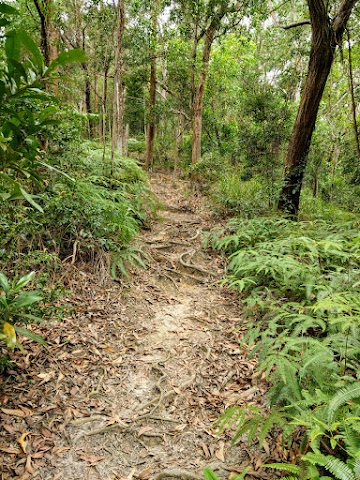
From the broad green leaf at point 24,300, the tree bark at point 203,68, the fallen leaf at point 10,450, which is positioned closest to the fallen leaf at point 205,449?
the fallen leaf at point 10,450

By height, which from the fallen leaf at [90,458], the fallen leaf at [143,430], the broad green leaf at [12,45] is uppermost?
the broad green leaf at [12,45]

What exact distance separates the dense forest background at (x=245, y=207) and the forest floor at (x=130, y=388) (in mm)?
291

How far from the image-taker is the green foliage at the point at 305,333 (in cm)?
198

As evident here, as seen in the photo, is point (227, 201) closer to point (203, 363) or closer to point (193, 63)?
point (203, 363)

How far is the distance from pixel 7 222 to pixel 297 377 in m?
3.07

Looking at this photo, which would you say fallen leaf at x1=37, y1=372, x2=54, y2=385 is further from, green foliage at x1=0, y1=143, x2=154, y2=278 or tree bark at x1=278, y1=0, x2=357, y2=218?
tree bark at x1=278, y1=0, x2=357, y2=218

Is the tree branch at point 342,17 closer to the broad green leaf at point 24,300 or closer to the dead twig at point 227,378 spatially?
the dead twig at point 227,378

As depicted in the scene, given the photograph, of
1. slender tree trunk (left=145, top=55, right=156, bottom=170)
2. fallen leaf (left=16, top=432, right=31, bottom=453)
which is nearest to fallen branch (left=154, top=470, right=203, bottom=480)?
fallen leaf (left=16, top=432, right=31, bottom=453)

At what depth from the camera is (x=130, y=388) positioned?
332 centimetres

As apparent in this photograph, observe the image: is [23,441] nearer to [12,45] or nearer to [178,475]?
[178,475]

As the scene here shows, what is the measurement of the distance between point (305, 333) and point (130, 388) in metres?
2.05

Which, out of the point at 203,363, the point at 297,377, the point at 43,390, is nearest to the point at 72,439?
the point at 43,390

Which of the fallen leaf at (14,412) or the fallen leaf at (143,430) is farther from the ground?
the fallen leaf at (14,412)

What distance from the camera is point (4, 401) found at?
270 cm
